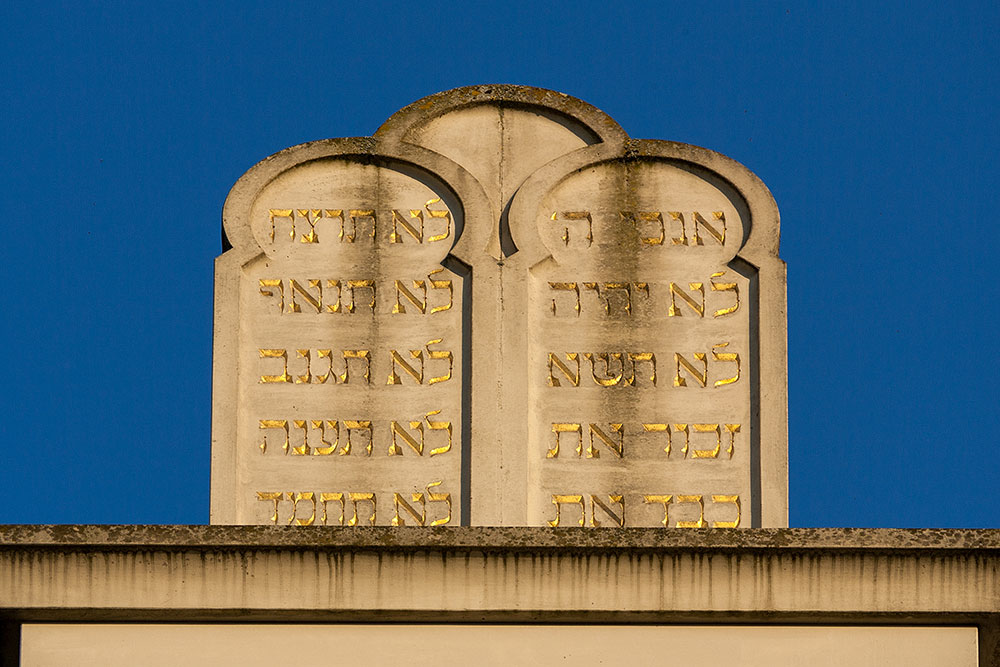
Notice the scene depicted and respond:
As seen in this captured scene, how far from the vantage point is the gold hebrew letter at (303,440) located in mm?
13906

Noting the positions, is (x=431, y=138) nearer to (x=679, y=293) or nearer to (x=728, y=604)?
(x=679, y=293)

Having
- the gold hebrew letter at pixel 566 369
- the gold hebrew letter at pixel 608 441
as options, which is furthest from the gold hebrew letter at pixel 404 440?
the gold hebrew letter at pixel 608 441

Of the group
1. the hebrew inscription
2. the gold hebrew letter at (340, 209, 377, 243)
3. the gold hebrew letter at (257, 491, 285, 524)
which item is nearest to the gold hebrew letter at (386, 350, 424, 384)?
the hebrew inscription

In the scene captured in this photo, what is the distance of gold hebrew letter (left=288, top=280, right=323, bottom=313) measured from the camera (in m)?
14.2

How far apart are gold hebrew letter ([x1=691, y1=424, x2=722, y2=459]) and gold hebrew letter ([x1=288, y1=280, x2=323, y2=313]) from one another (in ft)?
7.03

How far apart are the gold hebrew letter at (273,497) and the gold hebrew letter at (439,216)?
1667mm

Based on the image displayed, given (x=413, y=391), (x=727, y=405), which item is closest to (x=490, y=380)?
(x=413, y=391)

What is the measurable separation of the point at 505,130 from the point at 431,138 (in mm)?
422

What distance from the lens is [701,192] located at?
47.7 feet

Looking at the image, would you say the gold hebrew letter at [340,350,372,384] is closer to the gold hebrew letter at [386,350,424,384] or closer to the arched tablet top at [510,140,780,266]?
the gold hebrew letter at [386,350,424,384]

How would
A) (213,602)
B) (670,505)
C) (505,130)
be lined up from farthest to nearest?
(505,130) → (670,505) → (213,602)

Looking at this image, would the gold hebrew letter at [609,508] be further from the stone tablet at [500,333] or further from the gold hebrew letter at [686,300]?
the gold hebrew letter at [686,300]

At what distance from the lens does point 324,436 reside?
13.9m

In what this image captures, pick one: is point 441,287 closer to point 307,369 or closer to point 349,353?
point 349,353
